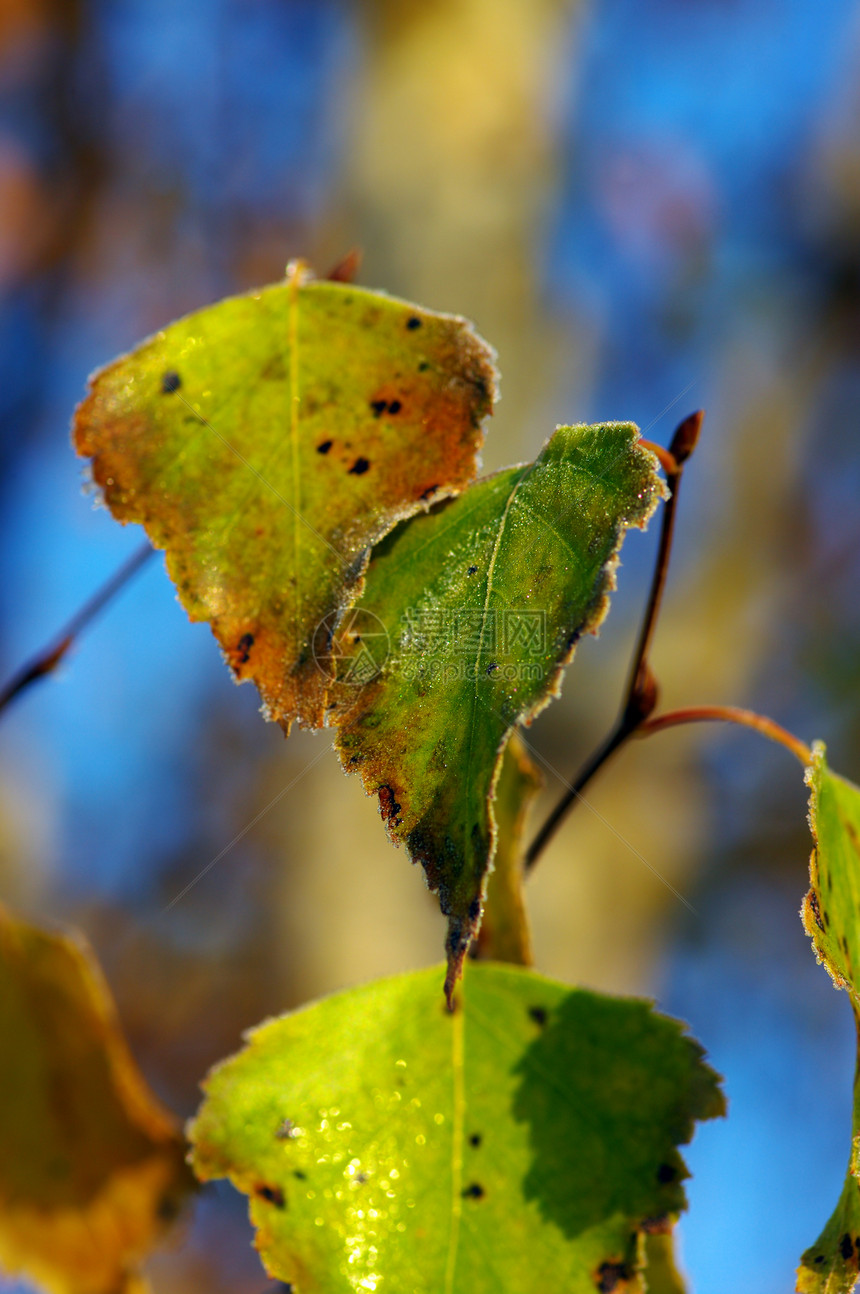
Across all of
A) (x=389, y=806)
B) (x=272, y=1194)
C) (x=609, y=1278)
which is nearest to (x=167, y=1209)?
(x=272, y=1194)

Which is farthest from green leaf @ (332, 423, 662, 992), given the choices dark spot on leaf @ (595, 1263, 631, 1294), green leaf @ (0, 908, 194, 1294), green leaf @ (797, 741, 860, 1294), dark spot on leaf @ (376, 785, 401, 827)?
green leaf @ (0, 908, 194, 1294)

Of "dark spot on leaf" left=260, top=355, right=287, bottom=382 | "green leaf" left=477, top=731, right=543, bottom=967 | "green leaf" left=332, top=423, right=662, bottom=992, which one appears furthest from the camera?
"green leaf" left=477, top=731, right=543, bottom=967

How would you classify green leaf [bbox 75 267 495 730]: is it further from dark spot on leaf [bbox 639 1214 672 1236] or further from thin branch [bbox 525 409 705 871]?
dark spot on leaf [bbox 639 1214 672 1236]

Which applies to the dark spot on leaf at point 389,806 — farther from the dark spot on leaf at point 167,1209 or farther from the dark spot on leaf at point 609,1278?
the dark spot on leaf at point 167,1209

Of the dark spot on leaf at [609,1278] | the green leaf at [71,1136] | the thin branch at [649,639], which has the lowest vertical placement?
the green leaf at [71,1136]

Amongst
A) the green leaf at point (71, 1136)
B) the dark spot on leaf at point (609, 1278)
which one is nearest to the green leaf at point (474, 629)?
the dark spot on leaf at point (609, 1278)

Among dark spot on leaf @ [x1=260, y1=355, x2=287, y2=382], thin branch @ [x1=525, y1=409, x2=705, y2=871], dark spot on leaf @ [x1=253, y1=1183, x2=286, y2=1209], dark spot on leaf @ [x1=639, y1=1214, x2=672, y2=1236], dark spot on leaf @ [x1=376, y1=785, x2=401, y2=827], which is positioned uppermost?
thin branch @ [x1=525, y1=409, x2=705, y2=871]

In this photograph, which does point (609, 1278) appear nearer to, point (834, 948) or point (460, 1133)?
point (460, 1133)

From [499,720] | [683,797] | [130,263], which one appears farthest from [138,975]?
[499,720]
